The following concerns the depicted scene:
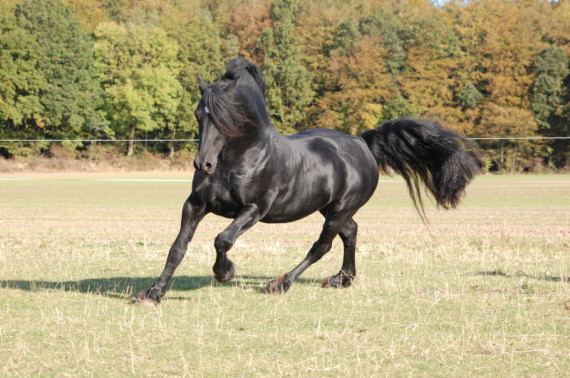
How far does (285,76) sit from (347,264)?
65357 mm

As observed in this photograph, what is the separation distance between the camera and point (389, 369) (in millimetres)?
5129

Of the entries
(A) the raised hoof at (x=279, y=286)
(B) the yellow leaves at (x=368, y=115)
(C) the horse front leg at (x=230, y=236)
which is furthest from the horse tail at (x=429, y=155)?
(B) the yellow leaves at (x=368, y=115)

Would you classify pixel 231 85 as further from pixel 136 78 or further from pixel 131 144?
pixel 136 78

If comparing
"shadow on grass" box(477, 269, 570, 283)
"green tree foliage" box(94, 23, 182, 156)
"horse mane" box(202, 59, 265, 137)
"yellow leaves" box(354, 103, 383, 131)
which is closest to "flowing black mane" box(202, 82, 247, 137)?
"horse mane" box(202, 59, 265, 137)

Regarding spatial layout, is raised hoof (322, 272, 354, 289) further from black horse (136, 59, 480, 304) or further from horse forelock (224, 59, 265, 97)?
horse forelock (224, 59, 265, 97)

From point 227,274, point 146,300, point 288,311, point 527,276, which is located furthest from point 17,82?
point 288,311

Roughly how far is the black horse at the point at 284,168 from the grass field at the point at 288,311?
0.60 meters

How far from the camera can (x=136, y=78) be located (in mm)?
73125

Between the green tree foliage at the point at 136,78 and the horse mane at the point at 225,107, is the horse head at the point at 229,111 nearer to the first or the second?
the horse mane at the point at 225,107

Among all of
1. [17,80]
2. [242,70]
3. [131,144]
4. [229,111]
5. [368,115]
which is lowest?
[131,144]

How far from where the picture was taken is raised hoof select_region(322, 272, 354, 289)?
9.16 meters

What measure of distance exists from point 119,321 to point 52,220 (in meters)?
15.2

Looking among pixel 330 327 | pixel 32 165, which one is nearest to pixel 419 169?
pixel 330 327

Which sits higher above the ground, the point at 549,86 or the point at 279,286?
the point at 279,286
